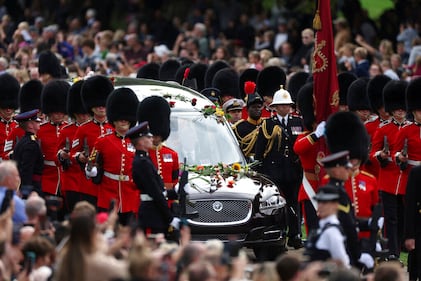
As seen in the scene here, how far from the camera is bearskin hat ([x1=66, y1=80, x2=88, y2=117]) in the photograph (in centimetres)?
1738

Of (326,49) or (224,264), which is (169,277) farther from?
(326,49)

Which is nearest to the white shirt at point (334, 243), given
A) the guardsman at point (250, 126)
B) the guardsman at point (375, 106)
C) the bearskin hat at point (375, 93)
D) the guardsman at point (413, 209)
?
the guardsman at point (413, 209)

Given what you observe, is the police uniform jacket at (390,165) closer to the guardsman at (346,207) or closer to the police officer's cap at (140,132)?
the police officer's cap at (140,132)

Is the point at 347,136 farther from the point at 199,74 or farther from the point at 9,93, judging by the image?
the point at 199,74

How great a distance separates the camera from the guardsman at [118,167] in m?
15.8

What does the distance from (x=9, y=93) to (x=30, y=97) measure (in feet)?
0.83

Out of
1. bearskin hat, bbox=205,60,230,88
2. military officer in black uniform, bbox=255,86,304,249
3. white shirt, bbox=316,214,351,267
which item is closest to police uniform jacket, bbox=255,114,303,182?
military officer in black uniform, bbox=255,86,304,249

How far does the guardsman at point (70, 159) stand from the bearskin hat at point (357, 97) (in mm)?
3207

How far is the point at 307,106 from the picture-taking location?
16500 mm

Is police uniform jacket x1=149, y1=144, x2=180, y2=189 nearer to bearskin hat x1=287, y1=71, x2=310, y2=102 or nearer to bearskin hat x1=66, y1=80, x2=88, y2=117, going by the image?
bearskin hat x1=66, y1=80, x2=88, y2=117

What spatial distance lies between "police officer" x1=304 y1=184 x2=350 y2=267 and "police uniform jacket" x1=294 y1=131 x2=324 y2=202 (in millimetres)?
3782

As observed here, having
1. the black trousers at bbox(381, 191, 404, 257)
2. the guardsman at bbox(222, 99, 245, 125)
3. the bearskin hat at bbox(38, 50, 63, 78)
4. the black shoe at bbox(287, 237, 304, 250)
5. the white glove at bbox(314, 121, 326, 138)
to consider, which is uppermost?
the white glove at bbox(314, 121, 326, 138)

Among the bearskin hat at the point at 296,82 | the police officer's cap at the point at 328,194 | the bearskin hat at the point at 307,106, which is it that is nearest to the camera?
the police officer's cap at the point at 328,194

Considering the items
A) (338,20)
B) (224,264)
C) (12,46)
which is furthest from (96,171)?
(12,46)
